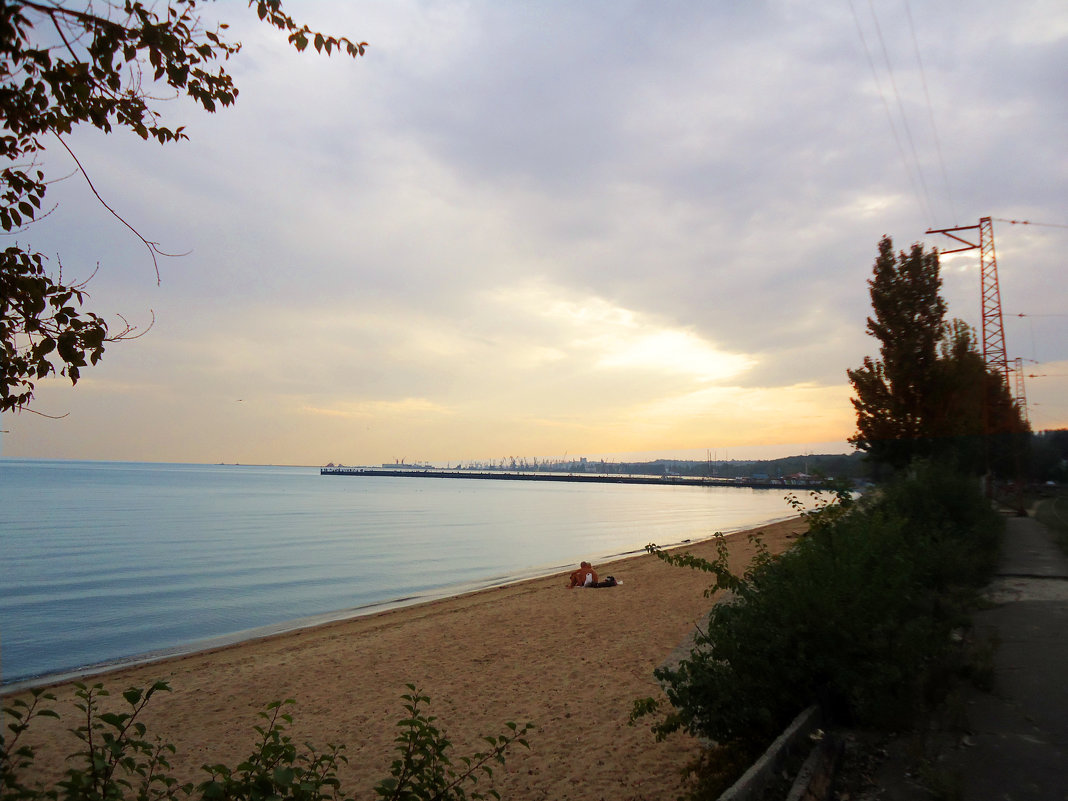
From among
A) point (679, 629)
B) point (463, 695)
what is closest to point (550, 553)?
point (679, 629)

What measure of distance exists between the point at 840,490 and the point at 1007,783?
18.4 ft

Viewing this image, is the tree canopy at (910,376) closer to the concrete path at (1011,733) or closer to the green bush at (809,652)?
the concrete path at (1011,733)

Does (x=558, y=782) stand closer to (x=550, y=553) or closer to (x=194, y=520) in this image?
(x=550, y=553)

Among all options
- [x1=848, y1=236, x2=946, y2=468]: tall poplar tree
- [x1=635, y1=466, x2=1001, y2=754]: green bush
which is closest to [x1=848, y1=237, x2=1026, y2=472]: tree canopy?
[x1=848, y1=236, x2=946, y2=468]: tall poplar tree

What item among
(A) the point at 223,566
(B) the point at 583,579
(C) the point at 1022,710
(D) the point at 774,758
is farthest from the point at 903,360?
(A) the point at 223,566

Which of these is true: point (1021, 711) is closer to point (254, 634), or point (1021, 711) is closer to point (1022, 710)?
point (1022, 710)

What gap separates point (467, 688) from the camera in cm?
1011

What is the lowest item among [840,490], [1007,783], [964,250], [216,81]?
[1007,783]

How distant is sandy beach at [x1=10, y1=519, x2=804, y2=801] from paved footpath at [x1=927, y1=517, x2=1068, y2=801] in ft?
7.75

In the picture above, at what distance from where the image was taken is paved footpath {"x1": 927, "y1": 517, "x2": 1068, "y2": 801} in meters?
4.30

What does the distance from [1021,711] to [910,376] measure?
13.2 metres

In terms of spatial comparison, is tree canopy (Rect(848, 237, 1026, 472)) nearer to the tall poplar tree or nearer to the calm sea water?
the tall poplar tree

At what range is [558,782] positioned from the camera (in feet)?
20.6

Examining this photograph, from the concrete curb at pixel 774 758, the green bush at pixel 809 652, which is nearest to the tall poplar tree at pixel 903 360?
the green bush at pixel 809 652
